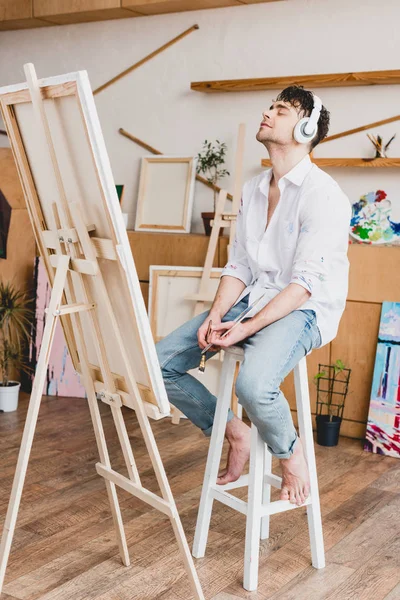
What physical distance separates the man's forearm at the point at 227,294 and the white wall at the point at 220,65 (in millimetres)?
1595

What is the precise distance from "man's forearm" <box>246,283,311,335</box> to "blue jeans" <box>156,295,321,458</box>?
0.02 meters

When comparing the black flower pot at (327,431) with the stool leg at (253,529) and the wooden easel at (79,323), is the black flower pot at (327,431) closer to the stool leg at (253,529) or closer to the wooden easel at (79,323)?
the stool leg at (253,529)

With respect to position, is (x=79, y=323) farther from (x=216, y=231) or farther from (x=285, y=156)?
(x=216, y=231)

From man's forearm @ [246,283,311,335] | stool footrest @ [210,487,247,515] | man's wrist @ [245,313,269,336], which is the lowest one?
stool footrest @ [210,487,247,515]

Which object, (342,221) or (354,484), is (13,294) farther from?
(342,221)

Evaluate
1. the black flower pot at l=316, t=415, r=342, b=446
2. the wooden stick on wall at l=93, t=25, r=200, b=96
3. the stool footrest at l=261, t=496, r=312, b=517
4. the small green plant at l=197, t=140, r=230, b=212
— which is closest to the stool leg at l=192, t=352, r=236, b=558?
the stool footrest at l=261, t=496, r=312, b=517

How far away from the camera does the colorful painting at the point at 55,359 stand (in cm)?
446

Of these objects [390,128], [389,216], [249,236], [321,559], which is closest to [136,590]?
[321,559]

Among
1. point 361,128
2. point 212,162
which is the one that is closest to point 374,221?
point 361,128

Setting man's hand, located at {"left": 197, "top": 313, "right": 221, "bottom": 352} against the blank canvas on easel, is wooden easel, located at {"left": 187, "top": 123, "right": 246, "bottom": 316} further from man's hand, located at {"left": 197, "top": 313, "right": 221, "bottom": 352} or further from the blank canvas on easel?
man's hand, located at {"left": 197, "top": 313, "right": 221, "bottom": 352}

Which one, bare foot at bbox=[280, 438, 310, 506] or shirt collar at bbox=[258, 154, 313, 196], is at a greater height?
shirt collar at bbox=[258, 154, 313, 196]

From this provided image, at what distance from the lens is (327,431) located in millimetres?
3779

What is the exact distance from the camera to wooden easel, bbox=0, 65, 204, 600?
6.42 feet

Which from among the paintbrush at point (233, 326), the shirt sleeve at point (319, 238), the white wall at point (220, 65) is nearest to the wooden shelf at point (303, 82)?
the white wall at point (220, 65)
